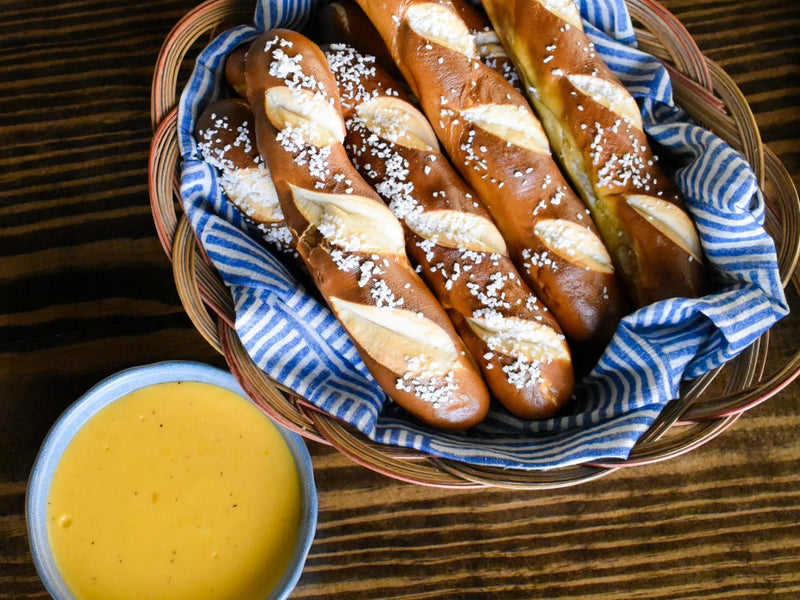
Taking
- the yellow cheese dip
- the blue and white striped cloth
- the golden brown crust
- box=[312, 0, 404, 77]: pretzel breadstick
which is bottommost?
the yellow cheese dip

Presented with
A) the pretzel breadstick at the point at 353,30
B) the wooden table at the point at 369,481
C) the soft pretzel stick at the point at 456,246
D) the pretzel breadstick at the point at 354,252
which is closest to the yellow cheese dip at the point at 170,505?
the wooden table at the point at 369,481

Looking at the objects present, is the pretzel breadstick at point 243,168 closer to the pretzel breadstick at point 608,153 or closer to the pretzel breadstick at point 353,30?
the pretzel breadstick at point 353,30

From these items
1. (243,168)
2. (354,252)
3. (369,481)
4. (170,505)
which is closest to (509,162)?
(354,252)

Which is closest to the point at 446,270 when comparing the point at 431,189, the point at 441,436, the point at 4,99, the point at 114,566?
the point at 431,189

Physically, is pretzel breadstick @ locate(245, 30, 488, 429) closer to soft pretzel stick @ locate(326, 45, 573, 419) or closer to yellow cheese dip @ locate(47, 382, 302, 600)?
soft pretzel stick @ locate(326, 45, 573, 419)

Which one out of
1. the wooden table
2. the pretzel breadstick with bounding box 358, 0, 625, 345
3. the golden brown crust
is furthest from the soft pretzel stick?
the wooden table

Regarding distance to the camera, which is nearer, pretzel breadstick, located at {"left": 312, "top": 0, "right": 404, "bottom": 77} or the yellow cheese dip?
the yellow cheese dip
